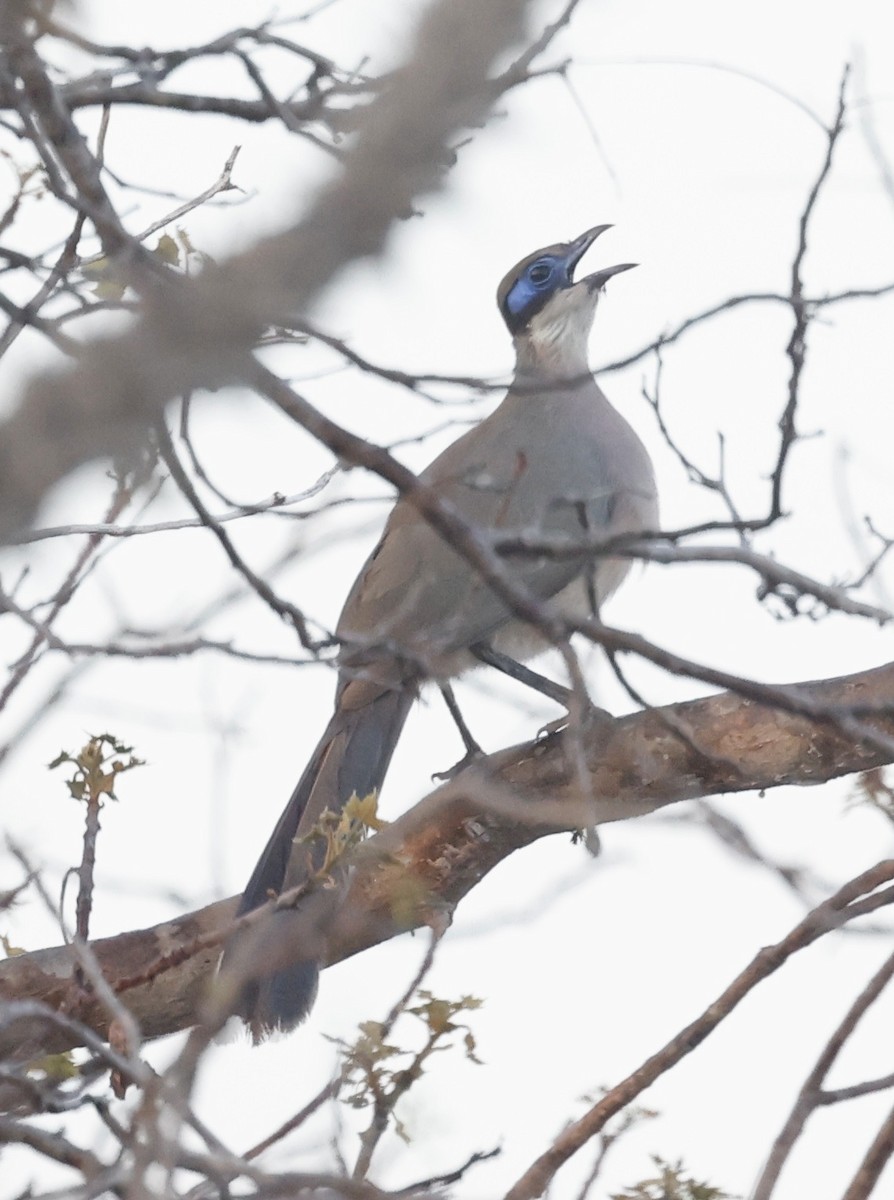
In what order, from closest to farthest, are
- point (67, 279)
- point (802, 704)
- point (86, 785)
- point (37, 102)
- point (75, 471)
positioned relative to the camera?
point (75, 471)
point (802, 704)
point (37, 102)
point (86, 785)
point (67, 279)

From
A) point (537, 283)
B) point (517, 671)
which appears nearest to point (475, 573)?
point (517, 671)

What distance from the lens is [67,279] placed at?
3715mm

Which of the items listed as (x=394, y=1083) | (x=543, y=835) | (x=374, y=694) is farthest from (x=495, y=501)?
(x=394, y=1083)

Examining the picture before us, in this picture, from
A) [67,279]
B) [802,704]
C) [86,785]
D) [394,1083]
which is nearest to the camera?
[802,704]

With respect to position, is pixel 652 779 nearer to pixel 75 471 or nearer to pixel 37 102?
pixel 37 102

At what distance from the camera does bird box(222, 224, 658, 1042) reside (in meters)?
4.34

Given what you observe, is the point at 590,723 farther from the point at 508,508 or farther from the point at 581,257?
the point at 581,257

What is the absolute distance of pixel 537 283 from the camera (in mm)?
6793

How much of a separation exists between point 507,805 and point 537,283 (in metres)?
3.73

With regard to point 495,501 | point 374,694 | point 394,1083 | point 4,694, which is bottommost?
point 394,1083

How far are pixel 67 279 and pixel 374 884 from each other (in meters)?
1.48

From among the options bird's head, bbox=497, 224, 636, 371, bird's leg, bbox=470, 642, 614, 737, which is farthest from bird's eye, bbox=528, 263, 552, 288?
bird's leg, bbox=470, 642, 614, 737

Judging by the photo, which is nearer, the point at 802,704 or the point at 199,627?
the point at 802,704

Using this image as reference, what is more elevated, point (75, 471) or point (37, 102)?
point (37, 102)
